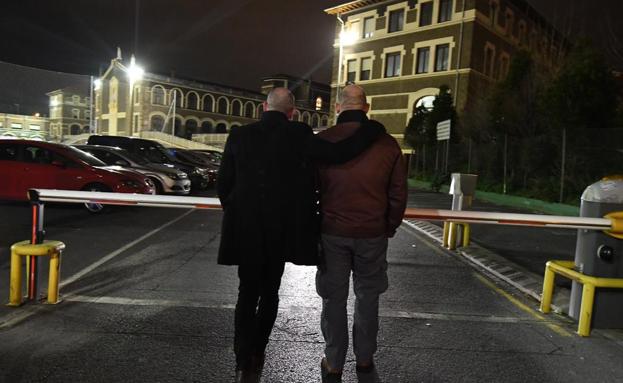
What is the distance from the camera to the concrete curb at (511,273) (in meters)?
5.55

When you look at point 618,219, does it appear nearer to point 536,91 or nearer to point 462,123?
point 536,91

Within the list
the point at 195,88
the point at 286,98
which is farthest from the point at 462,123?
the point at 195,88

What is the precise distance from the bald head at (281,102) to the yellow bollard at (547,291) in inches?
140

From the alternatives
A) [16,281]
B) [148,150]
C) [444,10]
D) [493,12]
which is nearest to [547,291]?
[16,281]

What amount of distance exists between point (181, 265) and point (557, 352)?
16.1 feet

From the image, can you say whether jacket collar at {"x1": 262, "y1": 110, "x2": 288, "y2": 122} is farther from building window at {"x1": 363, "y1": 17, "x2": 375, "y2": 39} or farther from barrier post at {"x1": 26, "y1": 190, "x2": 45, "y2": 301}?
building window at {"x1": 363, "y1": 17, "x2": 375, "y2": 39}

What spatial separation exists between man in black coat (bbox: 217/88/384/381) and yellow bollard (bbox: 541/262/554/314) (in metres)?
3.09

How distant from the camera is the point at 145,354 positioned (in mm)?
3771

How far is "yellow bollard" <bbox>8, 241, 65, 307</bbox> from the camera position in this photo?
4.65 meters

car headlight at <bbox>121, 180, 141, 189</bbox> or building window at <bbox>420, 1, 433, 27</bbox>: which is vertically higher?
building window at <bbox>420, 1, 433, 27</bbox>

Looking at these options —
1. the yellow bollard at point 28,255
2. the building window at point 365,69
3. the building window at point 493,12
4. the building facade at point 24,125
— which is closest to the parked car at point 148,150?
the yellow bollard at point 28,255

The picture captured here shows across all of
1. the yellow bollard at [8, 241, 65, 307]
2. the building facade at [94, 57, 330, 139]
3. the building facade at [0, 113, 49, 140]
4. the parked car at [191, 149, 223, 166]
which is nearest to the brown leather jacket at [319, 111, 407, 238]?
the yellow bollard at [8, 241, 65, 307]

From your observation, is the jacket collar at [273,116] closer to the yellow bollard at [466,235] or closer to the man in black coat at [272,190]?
the man in black coat at [272,190]

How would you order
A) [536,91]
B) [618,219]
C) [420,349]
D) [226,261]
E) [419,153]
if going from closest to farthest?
1. [226,261]
2. [420,349]
3. [618,219]
4. [536,91]
5. [419,153]
